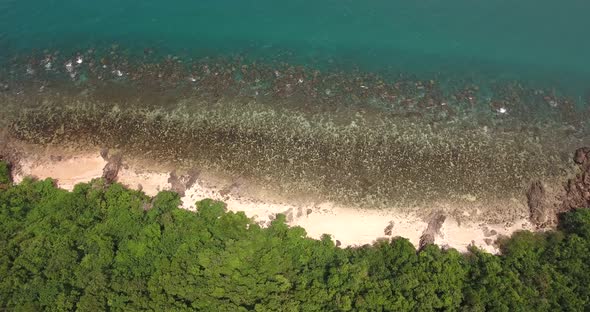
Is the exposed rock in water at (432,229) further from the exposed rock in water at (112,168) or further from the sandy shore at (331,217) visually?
the exposed rock in water at (112,168)

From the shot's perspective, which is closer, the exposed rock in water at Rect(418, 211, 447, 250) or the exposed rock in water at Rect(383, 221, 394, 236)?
the exposed rock in water at Rect(418, 211, 447, 250)

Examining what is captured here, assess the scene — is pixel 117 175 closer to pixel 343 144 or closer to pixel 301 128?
pixel 301 128

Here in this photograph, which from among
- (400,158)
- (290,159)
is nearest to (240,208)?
(290,159)

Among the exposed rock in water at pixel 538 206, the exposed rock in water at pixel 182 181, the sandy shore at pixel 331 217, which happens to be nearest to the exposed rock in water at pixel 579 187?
the exposed rock in water at pixel 538 206

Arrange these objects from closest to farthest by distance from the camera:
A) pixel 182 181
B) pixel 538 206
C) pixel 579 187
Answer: pixel 538 206
pixel 579 187
pixel 182 181

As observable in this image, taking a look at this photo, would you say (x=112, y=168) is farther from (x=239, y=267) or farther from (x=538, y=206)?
(x=538, y=206)

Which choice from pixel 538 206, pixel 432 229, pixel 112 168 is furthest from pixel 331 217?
pixel 112 168

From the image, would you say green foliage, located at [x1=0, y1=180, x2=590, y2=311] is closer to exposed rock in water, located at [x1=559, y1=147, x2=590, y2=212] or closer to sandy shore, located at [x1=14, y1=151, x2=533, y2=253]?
sandy shore, located at [x1=14, y1=151, x2=533, y2=253]

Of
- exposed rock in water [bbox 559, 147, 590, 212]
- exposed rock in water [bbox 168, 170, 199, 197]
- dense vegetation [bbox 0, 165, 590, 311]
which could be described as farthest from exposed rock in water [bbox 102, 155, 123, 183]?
exposed rock in water [bbox 559, 147, 590, 212]
